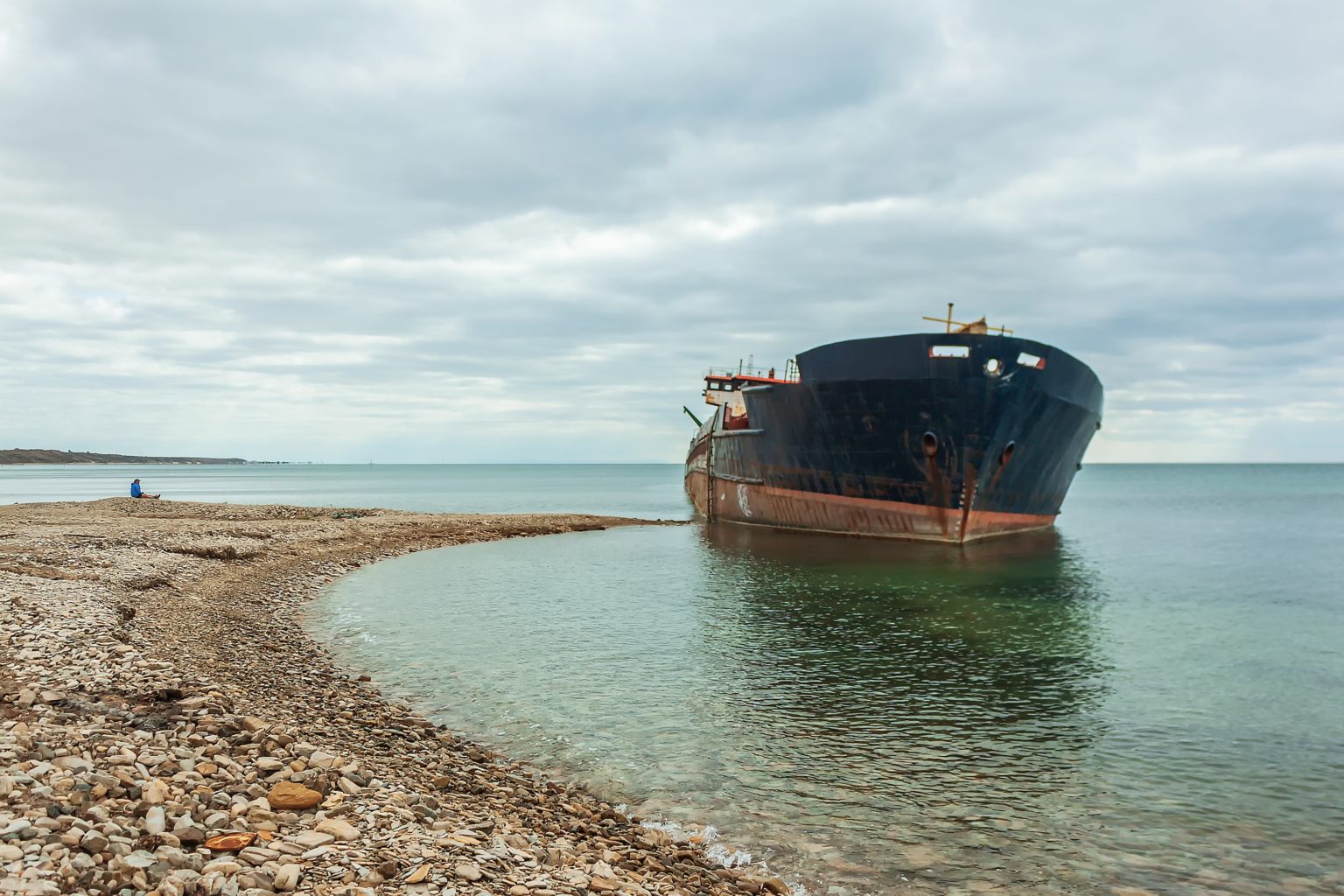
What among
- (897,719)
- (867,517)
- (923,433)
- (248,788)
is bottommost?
(897,719)

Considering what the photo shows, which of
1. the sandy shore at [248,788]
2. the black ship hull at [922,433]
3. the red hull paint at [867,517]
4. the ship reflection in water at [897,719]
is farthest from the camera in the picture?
the red hull paint at [867,517]

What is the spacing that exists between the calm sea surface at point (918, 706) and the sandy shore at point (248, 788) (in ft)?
3.15

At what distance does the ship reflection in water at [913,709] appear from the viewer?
691 cm

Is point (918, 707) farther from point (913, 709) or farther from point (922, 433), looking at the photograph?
point (922, 433)

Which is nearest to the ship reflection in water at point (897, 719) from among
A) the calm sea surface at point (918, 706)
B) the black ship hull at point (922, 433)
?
the calm sea surface at point (918, 706)

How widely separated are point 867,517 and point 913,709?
68.4 ft

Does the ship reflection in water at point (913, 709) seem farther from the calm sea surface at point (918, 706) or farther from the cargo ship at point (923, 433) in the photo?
the cargo ship at point (923, 433)

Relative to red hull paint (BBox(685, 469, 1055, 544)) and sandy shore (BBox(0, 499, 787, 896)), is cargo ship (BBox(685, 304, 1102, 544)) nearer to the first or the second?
red hull paint (BBox(685, 469, 1055, 544))

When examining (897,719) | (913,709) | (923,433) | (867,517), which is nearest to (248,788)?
(897,719)

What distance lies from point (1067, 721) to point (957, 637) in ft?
16.9

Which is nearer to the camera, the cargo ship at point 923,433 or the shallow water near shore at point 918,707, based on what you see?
the shallow water near shore at point 918,707

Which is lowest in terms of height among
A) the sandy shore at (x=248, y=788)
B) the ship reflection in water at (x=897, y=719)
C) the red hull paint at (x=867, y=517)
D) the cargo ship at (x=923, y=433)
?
the ship reflection in water at (x=897, y=719)

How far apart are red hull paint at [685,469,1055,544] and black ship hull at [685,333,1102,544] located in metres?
0.05

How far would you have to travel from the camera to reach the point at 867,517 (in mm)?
31109
